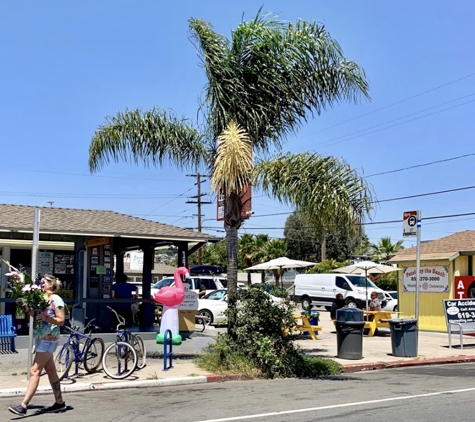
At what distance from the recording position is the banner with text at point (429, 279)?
2067cm

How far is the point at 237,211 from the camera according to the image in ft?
41.1

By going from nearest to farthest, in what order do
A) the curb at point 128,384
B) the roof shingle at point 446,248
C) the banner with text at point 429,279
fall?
the curb at point 128,384
the roof shingle at point 446,248
the banner with text at point 429,279

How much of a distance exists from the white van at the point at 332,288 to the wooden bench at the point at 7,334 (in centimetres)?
2150

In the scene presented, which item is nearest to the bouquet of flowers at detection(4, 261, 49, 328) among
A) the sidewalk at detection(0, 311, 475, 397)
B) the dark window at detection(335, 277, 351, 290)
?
the sidewalk at detection(0, 311, 475, 397)

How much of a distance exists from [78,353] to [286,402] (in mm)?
3835

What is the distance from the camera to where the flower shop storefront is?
1527 cm

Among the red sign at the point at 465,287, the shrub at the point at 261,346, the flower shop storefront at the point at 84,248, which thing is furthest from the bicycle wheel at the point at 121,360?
the red sign at the point at 465,287

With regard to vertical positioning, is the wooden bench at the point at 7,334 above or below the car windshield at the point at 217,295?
below

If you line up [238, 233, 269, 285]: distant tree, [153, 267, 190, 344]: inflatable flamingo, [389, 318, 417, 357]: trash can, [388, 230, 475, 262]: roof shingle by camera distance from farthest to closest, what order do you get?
[238, 233, 269, 285]: distant tree, [388, 230, 475, 262]: roof shingle, [389, 318, 417, 357]: trash can, [153, 267, 190, 344]: inflatable flamingo

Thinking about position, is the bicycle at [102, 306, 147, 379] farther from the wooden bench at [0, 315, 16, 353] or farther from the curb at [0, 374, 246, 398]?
the wooden bench at [0, 315, 16, 353]

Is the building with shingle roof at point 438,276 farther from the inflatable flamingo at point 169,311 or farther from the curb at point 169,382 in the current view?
the inflatable flamingo at point 169,311

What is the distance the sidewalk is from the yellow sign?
8.59ft

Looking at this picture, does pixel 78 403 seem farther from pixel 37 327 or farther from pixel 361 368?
pixel 361 368

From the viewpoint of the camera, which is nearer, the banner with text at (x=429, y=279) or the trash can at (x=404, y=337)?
the trash can at (x=404, y=337)
